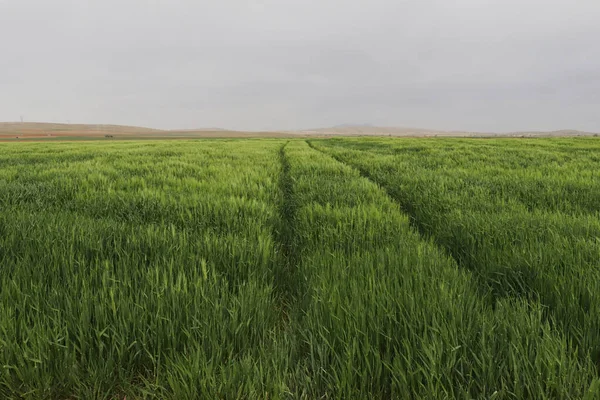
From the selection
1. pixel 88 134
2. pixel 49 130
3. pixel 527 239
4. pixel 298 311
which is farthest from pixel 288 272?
pixel 49 130

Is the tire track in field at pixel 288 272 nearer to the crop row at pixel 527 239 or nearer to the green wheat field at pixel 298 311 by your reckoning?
the green wheat field at pixel 298 311

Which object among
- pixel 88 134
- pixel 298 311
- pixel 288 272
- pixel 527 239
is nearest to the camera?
pixel 298 311

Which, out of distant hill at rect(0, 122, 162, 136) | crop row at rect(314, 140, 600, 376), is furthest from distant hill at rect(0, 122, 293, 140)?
crop row at rect(314, 140, 600, 376)

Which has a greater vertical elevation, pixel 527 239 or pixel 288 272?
pixel 527 239

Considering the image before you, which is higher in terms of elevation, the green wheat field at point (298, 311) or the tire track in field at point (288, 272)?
the green wheat field at point (298, 311)

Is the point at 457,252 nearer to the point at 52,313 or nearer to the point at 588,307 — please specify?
the point at 588,307

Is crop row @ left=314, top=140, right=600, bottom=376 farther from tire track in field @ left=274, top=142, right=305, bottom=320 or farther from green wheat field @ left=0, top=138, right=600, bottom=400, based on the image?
tire track in field @ left=274, top=142, right=305, bottom=320

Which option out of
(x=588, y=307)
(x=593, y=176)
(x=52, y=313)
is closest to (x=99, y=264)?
(x=52, y=313)

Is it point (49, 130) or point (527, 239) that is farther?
point (49, 130)

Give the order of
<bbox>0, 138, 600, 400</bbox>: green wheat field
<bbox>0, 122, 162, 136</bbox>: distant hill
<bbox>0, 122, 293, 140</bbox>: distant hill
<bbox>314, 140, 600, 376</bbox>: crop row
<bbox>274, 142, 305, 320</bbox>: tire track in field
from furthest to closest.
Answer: <bbox>0, 122, 162, 136</bbox>: distant hill, <bbox>0, 122, 293, 140</bbox>: distant hill, <bbox>274, 142, 305, 320</bbox>: tire track in field, <bbox>314, 140, 600, 376</bbox>: crop row, <bbox>0, 138, 600, 400</bbox>: green wheat field

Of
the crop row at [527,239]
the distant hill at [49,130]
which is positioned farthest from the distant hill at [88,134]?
the crop row at [527,239]

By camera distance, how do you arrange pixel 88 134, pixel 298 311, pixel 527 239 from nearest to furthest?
pixel 298 311
pixel 527 239
pixel 88 134

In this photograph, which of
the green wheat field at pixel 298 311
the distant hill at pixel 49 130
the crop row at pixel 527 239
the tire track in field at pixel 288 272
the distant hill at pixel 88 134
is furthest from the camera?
the distant hill at pixel 49 130

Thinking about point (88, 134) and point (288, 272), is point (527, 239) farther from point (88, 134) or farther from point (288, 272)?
point (88, 134)
